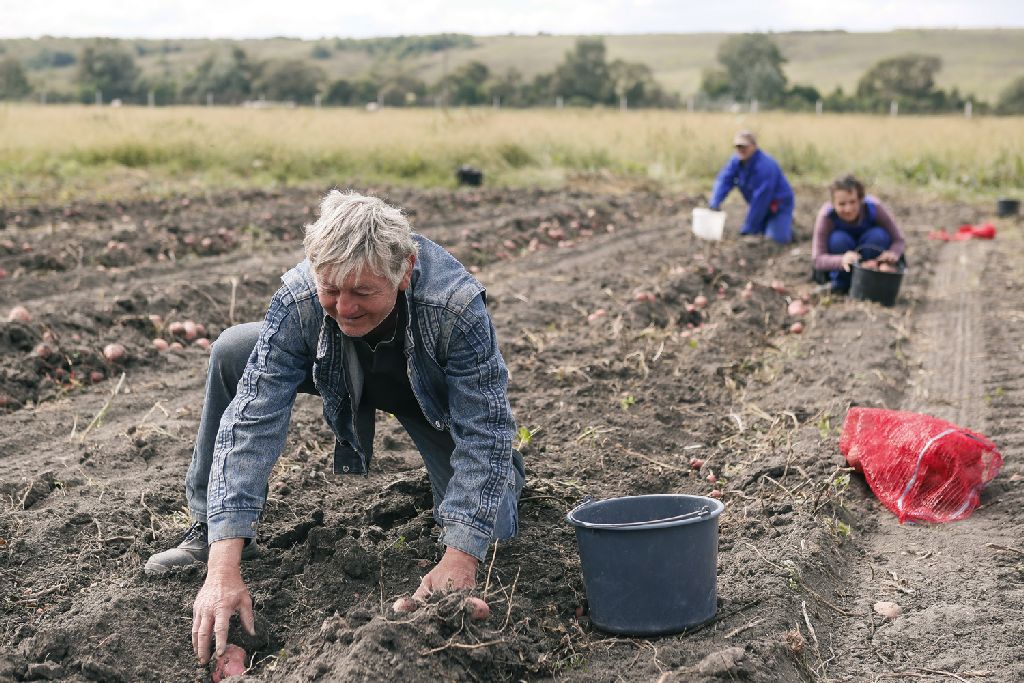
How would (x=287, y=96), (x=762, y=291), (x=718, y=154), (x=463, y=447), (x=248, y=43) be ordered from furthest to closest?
(x=248, y=43)
(x=287, y=96)
(x=718, y=154)
(x=762, y=291)
(x=463, y=447)

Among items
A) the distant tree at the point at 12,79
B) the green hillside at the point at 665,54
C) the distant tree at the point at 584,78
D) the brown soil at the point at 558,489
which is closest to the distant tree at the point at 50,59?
the green hillside at the point at 665,54

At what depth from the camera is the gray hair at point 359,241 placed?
265 centimetres

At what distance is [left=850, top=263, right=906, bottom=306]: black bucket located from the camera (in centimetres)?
753

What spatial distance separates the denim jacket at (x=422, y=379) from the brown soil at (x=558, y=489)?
303 mm

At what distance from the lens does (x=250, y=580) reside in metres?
3.28

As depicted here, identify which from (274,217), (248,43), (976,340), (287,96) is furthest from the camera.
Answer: (248,43)

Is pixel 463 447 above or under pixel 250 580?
above

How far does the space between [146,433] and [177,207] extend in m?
8.35

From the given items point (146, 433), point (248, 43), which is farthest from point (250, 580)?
point (248, 43)

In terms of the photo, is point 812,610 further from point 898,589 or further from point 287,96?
point 287,96

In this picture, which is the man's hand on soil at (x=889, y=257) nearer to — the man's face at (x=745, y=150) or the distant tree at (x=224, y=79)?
the man's face at (x=745, y=150)

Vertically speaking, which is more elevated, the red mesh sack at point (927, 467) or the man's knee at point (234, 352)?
the man's knee at point (234, 352)

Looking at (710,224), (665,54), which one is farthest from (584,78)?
(665,54)

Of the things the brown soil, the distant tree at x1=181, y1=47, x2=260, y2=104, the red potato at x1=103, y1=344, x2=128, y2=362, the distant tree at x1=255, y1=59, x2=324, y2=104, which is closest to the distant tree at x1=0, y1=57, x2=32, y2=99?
the distant tree at x1=181, y1=47, x2=260, y2=104
